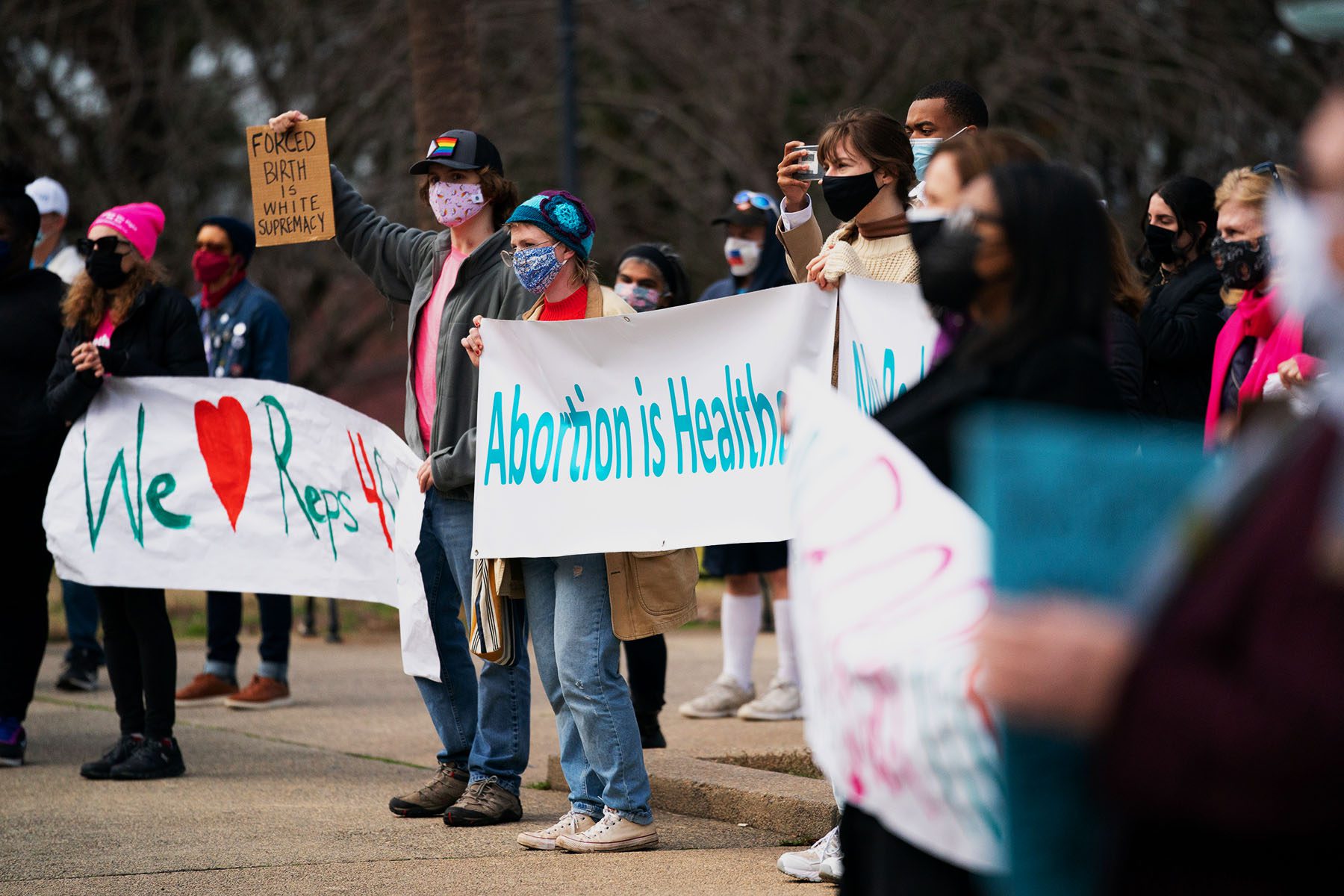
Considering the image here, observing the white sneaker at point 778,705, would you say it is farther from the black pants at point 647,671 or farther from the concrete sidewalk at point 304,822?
the black pants at point 647,671

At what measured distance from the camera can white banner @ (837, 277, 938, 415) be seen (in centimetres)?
455

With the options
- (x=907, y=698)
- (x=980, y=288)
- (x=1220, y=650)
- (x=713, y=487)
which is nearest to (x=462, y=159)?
(x=713, y=487)

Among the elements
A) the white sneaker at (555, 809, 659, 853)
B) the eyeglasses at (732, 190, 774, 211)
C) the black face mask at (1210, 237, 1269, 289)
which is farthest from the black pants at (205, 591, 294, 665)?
the black face mask at (1210, 237, 1269, 289)

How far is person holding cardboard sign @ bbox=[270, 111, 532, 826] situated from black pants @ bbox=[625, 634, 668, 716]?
0.88m

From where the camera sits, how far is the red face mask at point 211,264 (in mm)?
8156

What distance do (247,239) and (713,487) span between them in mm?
4107

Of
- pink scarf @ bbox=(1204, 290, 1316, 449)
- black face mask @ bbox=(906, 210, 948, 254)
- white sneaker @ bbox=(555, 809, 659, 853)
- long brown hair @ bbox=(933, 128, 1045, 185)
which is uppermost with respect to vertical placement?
long brown hair @ bbox=(933, 128, 1045, 185)

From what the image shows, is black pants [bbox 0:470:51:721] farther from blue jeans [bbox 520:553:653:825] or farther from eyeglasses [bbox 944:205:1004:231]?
eyeglasses [bbox 944:205:1004:231]

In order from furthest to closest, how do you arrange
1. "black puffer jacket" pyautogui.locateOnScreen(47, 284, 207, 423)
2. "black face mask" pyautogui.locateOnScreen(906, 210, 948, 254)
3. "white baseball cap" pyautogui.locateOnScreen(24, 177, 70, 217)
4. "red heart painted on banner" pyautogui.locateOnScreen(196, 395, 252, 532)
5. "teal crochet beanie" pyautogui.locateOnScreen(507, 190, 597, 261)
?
"white baseball cap" pyautogui.locateOnScreen(24, 177, 70, 217), "red heart painted on banner" pyautogui.locateOnScreen(196, 395, 252, 532), "black puffer jacket" pyautogui.locateOnScreen(47, 284, 207, 423), "teal crochet beanie" pyautogui.locateOnScreen(507, 190, 597, 261), "black face mask" pyautogui.locateOnScreen(906, 210, 948, 254)

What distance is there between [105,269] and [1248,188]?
13.8ft

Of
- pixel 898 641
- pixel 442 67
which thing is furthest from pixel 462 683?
pixel 442 67

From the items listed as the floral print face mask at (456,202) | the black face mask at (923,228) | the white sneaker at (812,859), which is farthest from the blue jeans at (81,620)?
the black face mask at (923,228)

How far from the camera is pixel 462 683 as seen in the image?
18.9 ft

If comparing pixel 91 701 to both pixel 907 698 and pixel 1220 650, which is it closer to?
pixel 907 698
